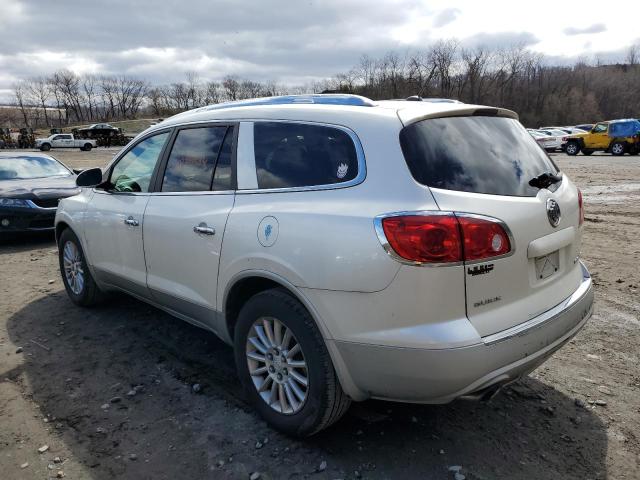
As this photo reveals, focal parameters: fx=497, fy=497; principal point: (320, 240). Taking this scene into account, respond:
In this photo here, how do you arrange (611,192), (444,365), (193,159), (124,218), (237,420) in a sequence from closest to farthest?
(444,365) < (237,420) < (193,159) < (124,218) < (611,192)

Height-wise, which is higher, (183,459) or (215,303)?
(215,303)

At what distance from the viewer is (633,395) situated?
10.5 ft

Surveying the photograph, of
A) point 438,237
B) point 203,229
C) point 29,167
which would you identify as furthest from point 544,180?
point 29,167

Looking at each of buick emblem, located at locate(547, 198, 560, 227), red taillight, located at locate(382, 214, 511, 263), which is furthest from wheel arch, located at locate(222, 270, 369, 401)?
buick emblem, located at locate(547, 198, 560, 227)

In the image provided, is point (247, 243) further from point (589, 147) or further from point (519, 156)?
point (589, 147)

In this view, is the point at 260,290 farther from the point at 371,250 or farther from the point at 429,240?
the point at 429,240

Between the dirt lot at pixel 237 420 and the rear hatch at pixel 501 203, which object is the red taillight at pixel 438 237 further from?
the dirt lot at pixel 237 420

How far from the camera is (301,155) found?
2.75m

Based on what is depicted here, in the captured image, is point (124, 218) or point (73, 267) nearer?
point (124, 218)

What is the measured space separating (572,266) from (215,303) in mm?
2170

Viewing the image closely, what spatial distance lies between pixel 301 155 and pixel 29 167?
8.66 meters

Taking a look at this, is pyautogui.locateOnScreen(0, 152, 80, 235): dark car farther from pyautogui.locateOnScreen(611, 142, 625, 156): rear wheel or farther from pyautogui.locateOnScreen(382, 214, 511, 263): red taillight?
pyautogui.locateOnScreen(611, 142, 625, 156): rear wheel

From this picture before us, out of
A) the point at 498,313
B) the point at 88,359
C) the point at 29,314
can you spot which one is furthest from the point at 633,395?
the point at 29,314

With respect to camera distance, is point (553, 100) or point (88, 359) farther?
point (553, 100)
